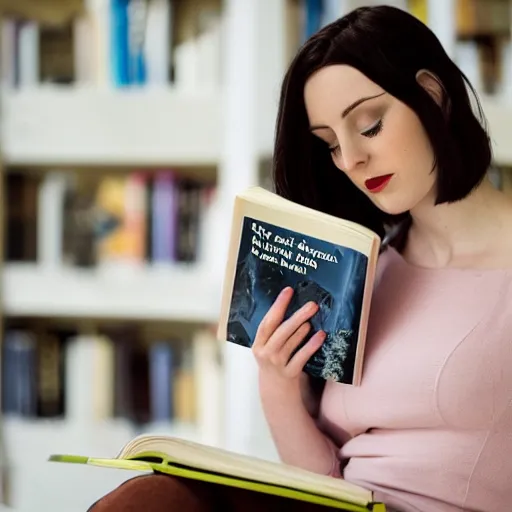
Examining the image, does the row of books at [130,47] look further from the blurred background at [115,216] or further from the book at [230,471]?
the book at [230,471]

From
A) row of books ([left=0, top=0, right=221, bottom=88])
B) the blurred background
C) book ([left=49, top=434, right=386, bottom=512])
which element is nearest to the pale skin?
book ([left=49, top=434, right=386, bottom=512])

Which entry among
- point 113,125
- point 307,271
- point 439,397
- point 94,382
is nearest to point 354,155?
point 307,271

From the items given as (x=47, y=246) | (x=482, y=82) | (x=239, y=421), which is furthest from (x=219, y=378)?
(x=482, y=82)

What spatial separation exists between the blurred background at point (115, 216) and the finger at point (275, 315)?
871 millimetres

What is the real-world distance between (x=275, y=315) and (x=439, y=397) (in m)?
0.19

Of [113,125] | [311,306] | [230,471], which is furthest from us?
[113,125]

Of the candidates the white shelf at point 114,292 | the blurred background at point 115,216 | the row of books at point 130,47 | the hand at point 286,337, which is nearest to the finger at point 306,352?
the hand at point 286,337

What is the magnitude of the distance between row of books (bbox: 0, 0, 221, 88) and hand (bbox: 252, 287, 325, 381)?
1108 mm

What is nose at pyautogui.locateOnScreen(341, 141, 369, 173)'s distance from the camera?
792mm

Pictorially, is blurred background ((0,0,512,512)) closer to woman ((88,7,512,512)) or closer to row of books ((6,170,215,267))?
row of books ((6,170,215,267))

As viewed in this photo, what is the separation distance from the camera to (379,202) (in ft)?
2.70

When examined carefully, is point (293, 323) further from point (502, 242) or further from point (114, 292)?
point (114, 292)

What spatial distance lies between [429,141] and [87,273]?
4.12ft

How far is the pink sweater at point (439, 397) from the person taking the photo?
748 millimetres
